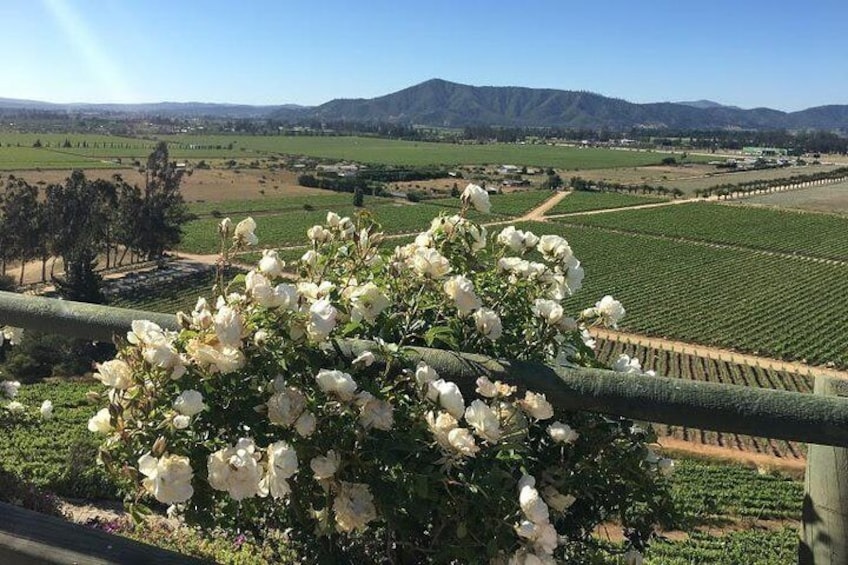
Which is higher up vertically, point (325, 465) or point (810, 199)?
point (325, 465)

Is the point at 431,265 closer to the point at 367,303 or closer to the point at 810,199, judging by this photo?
the point at 367,303

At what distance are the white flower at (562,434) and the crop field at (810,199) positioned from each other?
10917cm

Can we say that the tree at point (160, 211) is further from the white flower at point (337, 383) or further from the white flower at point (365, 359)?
the white flower at point (337, 383)

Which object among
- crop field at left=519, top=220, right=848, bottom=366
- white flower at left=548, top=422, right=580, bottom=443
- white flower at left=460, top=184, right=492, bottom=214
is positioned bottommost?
crop field at left=519, top=220, right=848, bottom=366

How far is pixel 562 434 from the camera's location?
1.74 m

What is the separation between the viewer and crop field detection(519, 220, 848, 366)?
1526 inches

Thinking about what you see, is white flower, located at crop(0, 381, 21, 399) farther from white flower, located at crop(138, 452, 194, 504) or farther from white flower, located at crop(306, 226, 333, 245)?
white flower, located at crop(138, 452, 194, 504)

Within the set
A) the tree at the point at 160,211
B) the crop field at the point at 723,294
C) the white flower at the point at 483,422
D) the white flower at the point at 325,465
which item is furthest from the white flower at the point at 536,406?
the tree at the point at 160,211

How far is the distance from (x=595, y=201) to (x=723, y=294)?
177 feet

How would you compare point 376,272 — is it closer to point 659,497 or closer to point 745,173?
point 659,497

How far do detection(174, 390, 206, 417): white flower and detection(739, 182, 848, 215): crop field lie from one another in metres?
110

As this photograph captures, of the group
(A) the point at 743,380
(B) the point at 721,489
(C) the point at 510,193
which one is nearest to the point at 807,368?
(A) the point at 743,380

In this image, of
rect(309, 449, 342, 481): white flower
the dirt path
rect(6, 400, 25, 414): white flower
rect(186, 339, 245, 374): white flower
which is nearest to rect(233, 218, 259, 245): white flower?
rect(186, 339, 245, 374): white flower

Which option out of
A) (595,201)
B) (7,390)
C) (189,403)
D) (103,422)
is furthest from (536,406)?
(595,201)
